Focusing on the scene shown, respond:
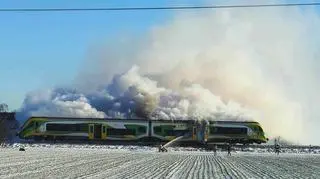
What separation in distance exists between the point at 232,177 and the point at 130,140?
6231 centimetres

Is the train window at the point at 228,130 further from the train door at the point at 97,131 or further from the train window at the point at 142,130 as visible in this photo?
the train door at the point at 97,131

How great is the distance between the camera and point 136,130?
9088 centimetres

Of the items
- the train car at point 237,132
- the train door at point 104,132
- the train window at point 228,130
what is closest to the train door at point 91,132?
the train door at point 104,132

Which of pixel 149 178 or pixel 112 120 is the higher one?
pixel 112 120

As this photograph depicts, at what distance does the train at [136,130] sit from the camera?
3546 inches

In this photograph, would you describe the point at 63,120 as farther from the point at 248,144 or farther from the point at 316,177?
the point at 316,177

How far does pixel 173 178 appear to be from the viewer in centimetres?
2722

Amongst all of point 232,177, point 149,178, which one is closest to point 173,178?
point 149,178

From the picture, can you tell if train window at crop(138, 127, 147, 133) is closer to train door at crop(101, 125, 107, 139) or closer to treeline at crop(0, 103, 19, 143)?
train door at crop(101, 125, 107, 139)

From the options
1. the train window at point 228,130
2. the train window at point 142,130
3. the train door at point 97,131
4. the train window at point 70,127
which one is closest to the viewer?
the train window at point 70,127

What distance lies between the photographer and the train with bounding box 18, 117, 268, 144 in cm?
9006

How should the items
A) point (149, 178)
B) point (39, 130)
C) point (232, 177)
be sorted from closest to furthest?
point (149, 178) → point (232, 177) → point (39, 130)

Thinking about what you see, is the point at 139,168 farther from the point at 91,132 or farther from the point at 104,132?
the point at 104,132

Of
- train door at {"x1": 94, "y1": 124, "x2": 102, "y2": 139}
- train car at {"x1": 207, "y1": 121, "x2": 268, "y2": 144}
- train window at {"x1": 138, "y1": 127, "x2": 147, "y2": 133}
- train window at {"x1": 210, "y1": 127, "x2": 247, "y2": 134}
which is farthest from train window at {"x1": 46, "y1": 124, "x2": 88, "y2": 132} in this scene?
train window at {"x1": 210, "y1": 127, "x2": 247, "y2": 134}
